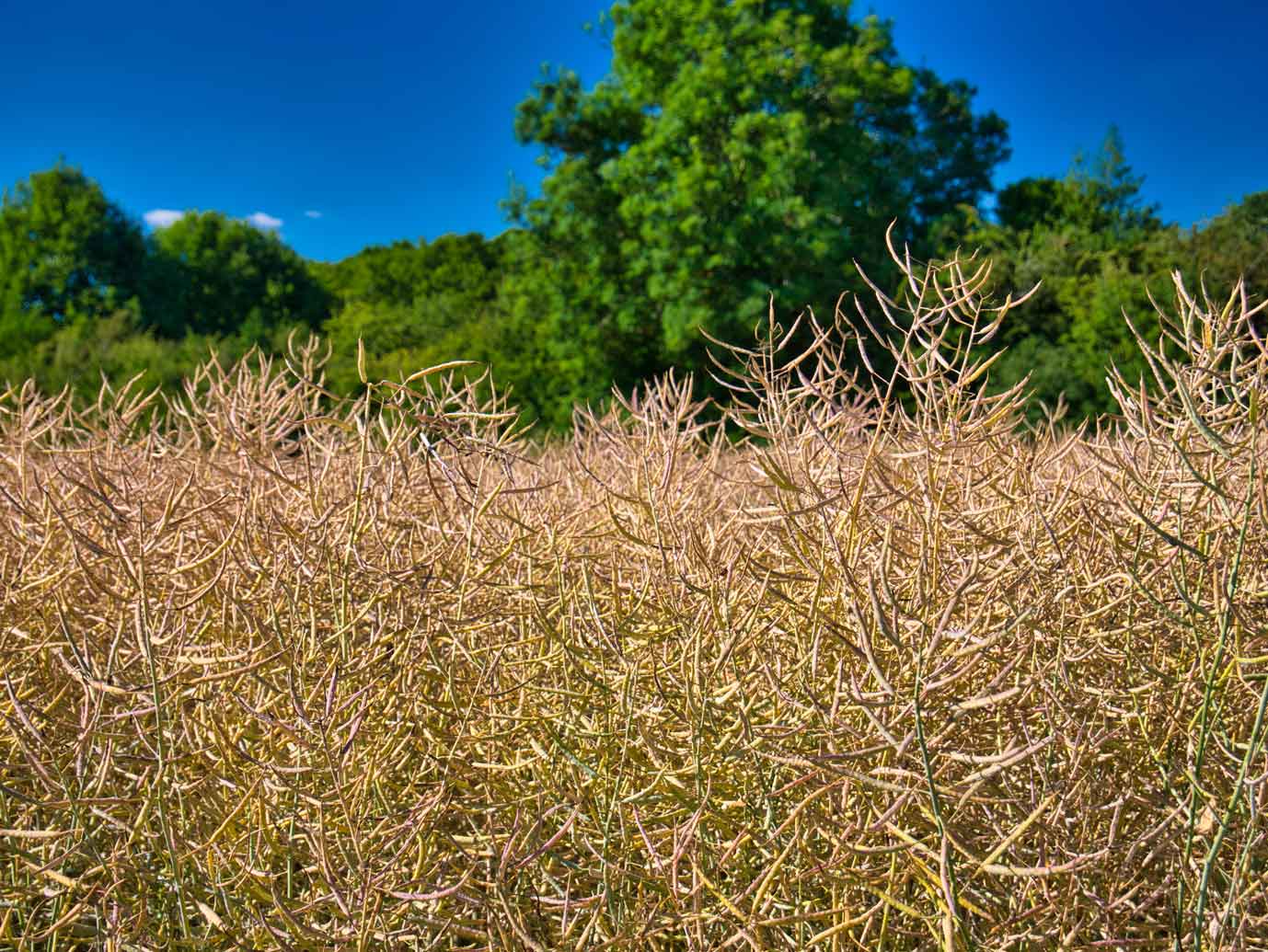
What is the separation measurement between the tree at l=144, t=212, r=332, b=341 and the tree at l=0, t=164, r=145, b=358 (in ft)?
10.4

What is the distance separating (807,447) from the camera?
5.00ft

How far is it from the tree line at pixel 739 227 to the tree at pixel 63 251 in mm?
1054

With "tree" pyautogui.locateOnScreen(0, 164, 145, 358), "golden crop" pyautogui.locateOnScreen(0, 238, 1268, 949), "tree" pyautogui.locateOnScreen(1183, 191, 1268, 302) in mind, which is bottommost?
"golden crop" pyautogui.locateOnScreen(0, 238, 1268, 949)

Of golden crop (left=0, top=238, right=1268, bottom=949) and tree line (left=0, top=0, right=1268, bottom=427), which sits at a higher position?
tree line (left=0, top=0, right=1268, bottom=427)

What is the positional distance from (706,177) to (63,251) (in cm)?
1846

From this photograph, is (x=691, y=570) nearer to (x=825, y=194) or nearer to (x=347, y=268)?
(x=825, y=194)

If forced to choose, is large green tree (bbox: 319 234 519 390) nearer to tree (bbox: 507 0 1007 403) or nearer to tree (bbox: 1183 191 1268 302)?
tree (bbox: 507 0 1007 403)

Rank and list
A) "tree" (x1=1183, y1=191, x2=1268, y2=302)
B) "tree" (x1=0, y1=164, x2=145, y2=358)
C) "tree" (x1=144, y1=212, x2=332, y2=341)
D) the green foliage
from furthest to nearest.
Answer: "tree" (x1=144, y1=212, x2=332, y2=341), "tree" (x1=0, y1=164, x2=145, y2=358), the green foliage, "tree" (x1=1183, y1=191, x2=1268, y2=302)

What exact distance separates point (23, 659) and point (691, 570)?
1.08 metres

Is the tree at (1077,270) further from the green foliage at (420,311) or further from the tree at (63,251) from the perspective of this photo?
the tree at (63,251)

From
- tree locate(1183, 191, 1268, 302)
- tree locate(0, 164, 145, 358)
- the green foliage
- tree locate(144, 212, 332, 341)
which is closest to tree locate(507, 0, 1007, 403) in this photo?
the green foliage

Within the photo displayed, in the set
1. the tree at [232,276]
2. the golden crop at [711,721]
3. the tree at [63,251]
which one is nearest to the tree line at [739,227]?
the tree at [63,251]

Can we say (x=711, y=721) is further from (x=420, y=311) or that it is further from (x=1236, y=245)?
(x=420, y=311)

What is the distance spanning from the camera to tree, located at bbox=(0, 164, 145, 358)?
25.7 meters
